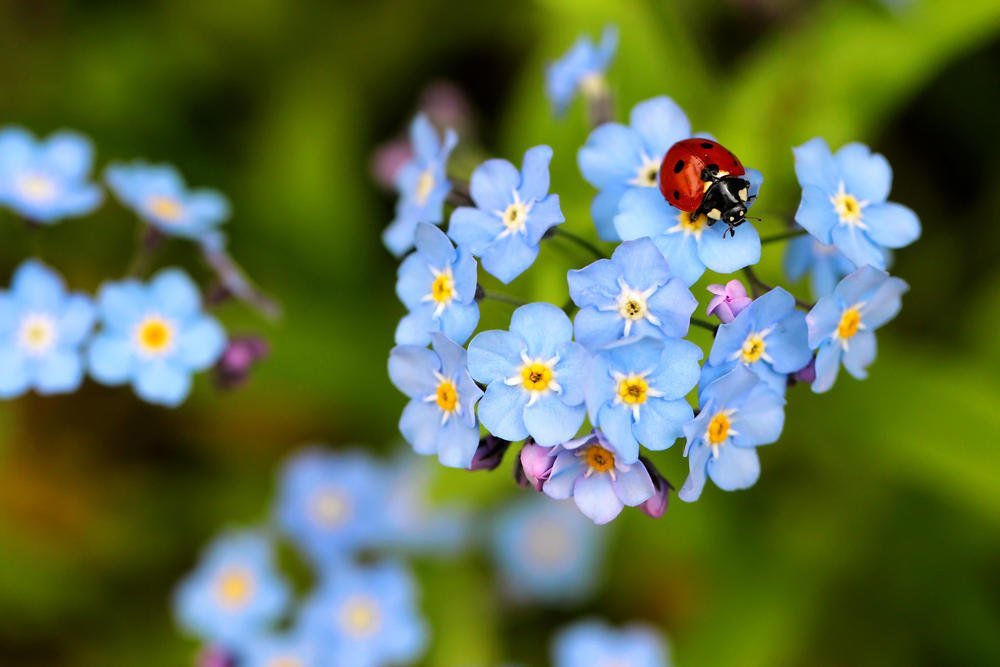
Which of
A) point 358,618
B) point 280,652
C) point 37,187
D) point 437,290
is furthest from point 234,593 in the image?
point 437,290

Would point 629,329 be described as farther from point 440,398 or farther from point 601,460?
point 440,398

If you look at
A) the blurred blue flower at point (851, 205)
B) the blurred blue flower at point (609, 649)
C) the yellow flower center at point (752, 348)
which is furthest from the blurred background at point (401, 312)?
the yellow flower center at point (752, 348)

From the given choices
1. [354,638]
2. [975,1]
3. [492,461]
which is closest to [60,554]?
[354,638]

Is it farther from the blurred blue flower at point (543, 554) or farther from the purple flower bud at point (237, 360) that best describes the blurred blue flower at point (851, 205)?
the blurred blue flower at point (543, 554)

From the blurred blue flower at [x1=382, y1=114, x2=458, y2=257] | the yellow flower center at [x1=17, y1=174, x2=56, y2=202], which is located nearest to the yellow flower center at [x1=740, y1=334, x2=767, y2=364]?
the blurred blue flower at [x1=382, y1=114, x2=458, y2=257]

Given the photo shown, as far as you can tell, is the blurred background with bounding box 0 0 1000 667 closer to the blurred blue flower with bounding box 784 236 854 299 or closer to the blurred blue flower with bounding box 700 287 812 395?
the blurred blue flower with bounding box 784 236 854 299

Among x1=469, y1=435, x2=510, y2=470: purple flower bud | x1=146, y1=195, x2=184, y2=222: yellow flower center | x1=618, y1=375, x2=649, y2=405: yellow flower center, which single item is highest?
x1=146, y1=195, x2=184, y2=222: yellow flower center
